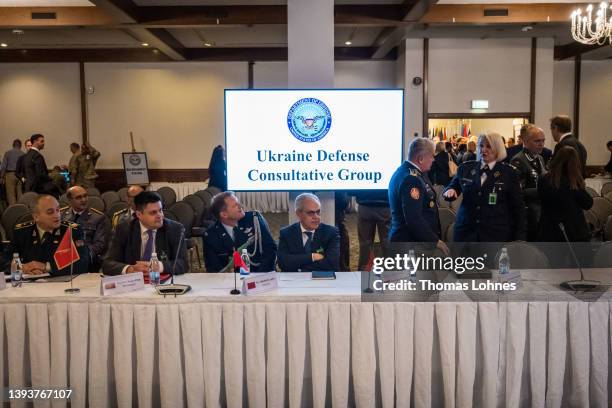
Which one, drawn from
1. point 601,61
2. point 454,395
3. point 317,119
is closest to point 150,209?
point 317,119

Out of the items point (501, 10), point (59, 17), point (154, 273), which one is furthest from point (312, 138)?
point (59, 17)

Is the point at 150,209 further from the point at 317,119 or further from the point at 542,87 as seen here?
the point at 542,87

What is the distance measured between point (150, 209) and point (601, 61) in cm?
1340

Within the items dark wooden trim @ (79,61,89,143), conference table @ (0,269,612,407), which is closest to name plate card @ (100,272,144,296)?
conference table @ (0,269,612,407)

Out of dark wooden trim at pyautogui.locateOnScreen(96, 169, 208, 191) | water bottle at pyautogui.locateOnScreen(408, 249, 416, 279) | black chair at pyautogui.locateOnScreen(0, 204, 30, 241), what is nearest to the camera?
water bottle at pyautogui.locateOnScreen(408, 249, 416, 279)

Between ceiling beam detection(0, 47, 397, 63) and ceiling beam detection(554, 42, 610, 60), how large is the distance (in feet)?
12.5

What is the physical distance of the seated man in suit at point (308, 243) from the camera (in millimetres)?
3697

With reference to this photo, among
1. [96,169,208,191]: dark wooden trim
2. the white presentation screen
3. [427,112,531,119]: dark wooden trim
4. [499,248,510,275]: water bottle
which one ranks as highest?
[427,112,531,119]: dark wooden trim

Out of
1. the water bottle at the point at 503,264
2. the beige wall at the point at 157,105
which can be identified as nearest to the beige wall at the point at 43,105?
the beige wall at the point at 157,105

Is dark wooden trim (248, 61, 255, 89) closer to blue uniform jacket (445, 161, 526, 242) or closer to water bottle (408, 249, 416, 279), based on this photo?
blue uniform jacket (445, 161, 526, 242)

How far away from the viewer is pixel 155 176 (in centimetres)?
1395

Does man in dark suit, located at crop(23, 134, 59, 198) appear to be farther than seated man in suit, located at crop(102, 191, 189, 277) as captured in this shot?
Yes

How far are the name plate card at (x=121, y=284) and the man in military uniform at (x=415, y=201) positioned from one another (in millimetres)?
1637

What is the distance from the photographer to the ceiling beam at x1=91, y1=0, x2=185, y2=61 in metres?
8.20
